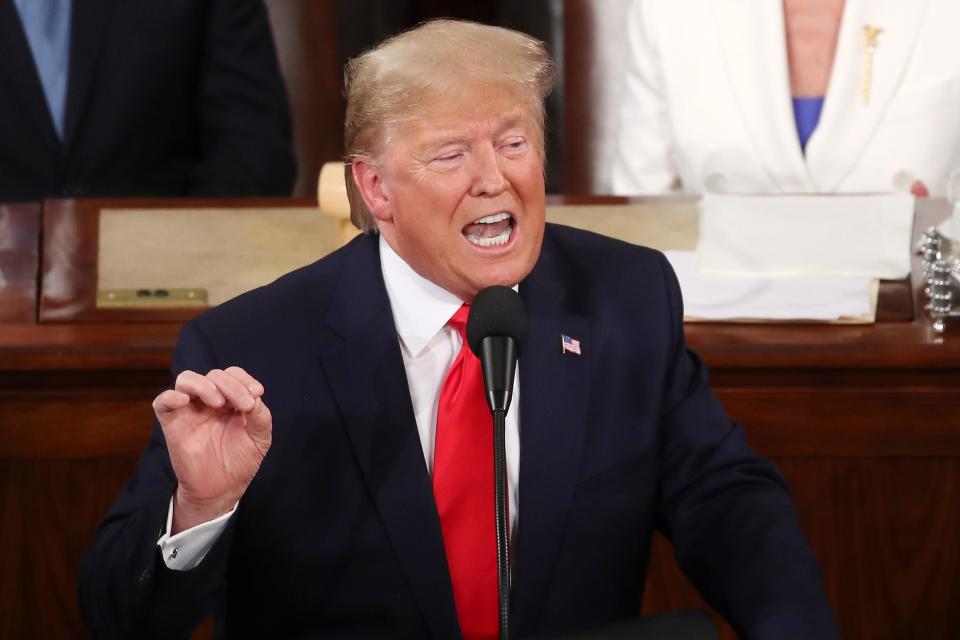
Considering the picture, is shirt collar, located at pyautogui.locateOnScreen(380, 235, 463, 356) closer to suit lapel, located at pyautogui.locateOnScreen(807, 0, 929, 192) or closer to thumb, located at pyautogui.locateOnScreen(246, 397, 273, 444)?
thumb, located at pyautogui.locateOnScreen(246, 397, 273, 444)

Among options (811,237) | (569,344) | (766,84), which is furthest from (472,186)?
(766,84)

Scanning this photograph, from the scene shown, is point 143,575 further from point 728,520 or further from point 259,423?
point 728,520

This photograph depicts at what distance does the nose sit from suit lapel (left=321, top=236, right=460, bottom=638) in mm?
208

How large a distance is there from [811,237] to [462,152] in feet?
2.66

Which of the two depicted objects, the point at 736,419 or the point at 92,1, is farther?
the point at 92,1

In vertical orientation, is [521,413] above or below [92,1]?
below

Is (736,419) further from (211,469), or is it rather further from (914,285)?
(211,469)

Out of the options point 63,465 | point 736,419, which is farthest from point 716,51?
point 63,465

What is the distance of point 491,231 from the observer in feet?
5.08

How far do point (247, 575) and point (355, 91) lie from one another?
0.53 metres

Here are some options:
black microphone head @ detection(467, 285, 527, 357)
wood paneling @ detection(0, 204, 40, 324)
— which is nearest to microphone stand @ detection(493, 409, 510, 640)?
black microphone head @ detection(467, 285, 527, 357)

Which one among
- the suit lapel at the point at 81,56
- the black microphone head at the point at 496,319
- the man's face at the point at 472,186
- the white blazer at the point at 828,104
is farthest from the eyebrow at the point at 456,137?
the suit lapel at the point at 81,56

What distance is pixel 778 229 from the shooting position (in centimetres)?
217

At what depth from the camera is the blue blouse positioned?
2.84 meters
